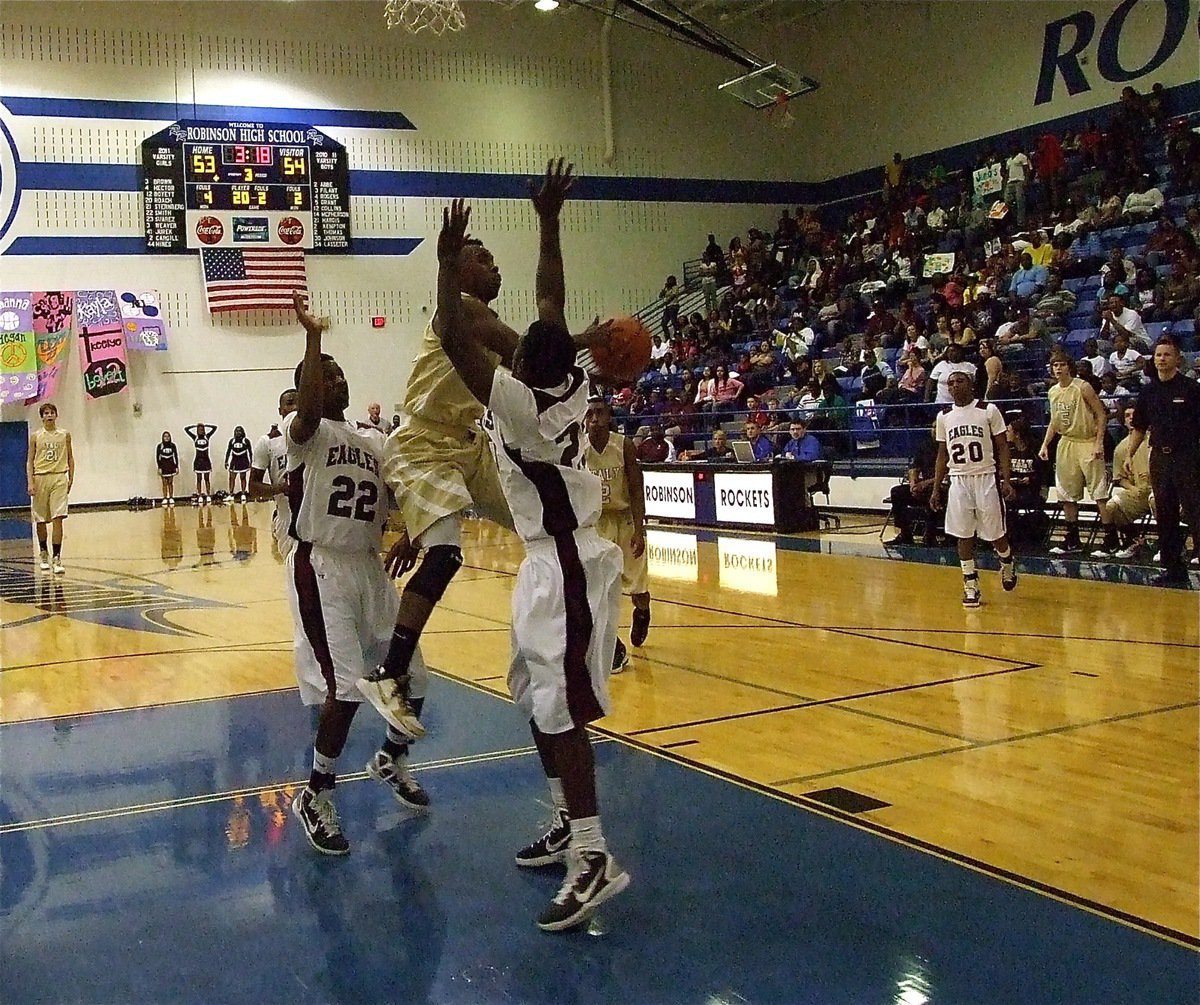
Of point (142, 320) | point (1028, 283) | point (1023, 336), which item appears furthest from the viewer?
point (142, 320)

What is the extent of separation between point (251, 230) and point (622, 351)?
22.0 meters

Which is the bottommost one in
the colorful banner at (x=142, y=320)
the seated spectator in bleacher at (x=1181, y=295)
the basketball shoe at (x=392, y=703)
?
the basketball shoe at (x=392, y=703)

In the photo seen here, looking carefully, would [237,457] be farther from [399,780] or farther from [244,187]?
[399,780]

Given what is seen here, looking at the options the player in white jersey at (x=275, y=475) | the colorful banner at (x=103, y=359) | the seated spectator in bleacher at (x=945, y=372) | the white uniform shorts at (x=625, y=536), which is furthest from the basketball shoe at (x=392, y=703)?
the colorful banner at (x=103, y=359)

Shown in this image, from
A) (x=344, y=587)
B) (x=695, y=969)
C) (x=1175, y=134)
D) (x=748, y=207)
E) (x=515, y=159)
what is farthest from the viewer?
(x=748, y=207)

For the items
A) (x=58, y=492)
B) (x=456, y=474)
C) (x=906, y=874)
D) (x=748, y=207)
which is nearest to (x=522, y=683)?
(x=906, y=874)

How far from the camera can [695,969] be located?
3.18 metres

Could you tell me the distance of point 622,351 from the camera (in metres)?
3.80

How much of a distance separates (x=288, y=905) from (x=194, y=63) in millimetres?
23519

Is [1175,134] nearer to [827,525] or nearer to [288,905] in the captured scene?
[827,525]

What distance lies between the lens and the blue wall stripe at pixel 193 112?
76.0 ft

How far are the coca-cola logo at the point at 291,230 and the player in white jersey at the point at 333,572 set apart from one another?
21044mm

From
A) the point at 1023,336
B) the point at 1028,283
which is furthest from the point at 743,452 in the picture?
the point at 1028,283

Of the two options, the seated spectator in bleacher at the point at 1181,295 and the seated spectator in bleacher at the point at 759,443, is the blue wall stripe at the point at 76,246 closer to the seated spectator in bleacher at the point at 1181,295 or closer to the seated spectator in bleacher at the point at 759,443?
the seated spectator in bleacher at the point at 759,443
